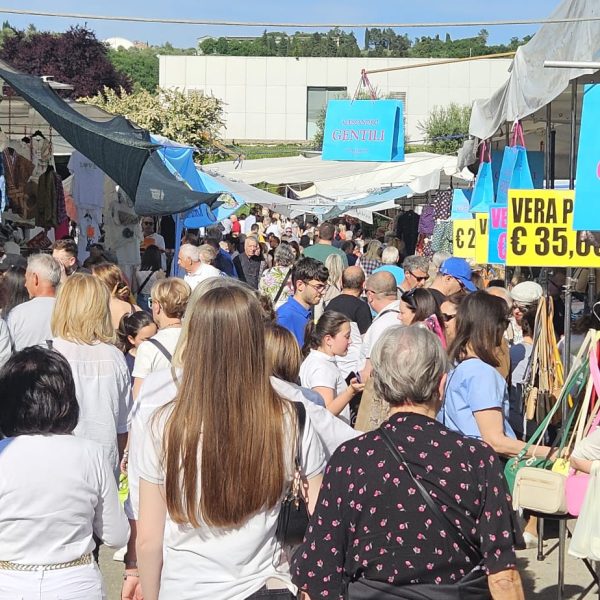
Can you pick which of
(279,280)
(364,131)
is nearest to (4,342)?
(279,280)

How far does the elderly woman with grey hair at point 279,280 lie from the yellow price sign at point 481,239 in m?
2.47

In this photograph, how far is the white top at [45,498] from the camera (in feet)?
11.1

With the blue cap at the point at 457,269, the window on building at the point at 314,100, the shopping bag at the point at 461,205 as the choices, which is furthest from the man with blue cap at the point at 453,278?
the window on building at the point at 314,100

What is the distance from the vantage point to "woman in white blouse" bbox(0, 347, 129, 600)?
3391mm

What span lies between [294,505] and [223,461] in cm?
30

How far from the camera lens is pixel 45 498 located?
3396 millimetres

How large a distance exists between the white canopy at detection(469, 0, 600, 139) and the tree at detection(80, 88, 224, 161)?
25.1 meters

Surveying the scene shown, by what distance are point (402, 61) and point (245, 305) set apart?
73.9 meters

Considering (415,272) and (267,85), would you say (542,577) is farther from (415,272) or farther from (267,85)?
(267,85)

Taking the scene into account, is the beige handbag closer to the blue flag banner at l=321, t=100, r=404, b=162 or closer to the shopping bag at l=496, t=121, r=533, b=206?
the shopping bag at l=496, t=121, r=533, b=206

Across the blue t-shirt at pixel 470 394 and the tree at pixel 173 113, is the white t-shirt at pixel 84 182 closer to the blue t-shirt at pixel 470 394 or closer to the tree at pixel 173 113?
the blue t-shirt at pixel 470 394

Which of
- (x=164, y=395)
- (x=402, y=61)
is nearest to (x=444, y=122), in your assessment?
(x=402, y=61)

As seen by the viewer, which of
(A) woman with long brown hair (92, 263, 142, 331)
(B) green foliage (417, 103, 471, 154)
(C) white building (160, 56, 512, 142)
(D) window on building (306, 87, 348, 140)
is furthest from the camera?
(C) white building (160, 56, 512, 142)

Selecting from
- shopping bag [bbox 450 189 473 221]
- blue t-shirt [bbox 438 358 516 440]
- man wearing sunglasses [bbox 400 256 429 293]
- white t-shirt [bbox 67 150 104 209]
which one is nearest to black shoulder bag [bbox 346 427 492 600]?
blue t-shirt [bbox 438 358 516 440]
